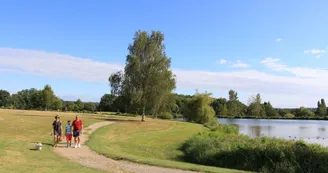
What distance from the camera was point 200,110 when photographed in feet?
215

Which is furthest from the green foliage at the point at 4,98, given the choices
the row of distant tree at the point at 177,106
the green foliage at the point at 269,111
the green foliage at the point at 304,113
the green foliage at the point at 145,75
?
the green foliage at the point at 304,113

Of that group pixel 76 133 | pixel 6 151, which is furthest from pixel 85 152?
pixel 6 151

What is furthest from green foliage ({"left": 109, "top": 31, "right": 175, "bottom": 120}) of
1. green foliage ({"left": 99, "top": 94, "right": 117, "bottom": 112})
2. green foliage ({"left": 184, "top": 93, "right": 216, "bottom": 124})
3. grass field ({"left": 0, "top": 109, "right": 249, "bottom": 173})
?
green foliage ({"left": 99, "top": 94, "right": 117, "bottom": 112})

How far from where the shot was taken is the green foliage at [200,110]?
65062 mm

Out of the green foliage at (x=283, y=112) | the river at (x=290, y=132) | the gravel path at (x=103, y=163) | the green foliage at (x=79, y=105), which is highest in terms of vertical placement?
the green foliage at (x=79, y=105)

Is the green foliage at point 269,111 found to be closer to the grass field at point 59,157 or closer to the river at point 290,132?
the river at point 290,132

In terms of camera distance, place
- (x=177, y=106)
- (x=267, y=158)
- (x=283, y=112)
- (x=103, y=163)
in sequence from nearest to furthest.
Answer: (x=103, y=163)
(x=267, y=158)
(x=177, y=106)
(x=283, y=112)

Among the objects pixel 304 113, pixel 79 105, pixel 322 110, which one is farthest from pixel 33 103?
pixel 322 110

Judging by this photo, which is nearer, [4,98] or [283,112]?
[4,98]

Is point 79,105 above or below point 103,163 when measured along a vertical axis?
above

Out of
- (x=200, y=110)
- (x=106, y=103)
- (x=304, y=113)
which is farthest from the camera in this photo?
(x=304, y=113)

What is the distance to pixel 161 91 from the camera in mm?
46719

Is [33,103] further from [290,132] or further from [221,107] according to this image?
[290,132]

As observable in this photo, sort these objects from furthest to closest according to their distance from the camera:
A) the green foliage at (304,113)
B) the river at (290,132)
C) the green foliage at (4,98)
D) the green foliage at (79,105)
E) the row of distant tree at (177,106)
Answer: the green foliage at (304,113) < the green foliage at (4,98) < the green foliage at (79,105) < the row of distant tree at (177,106) < the river at (290,132)
